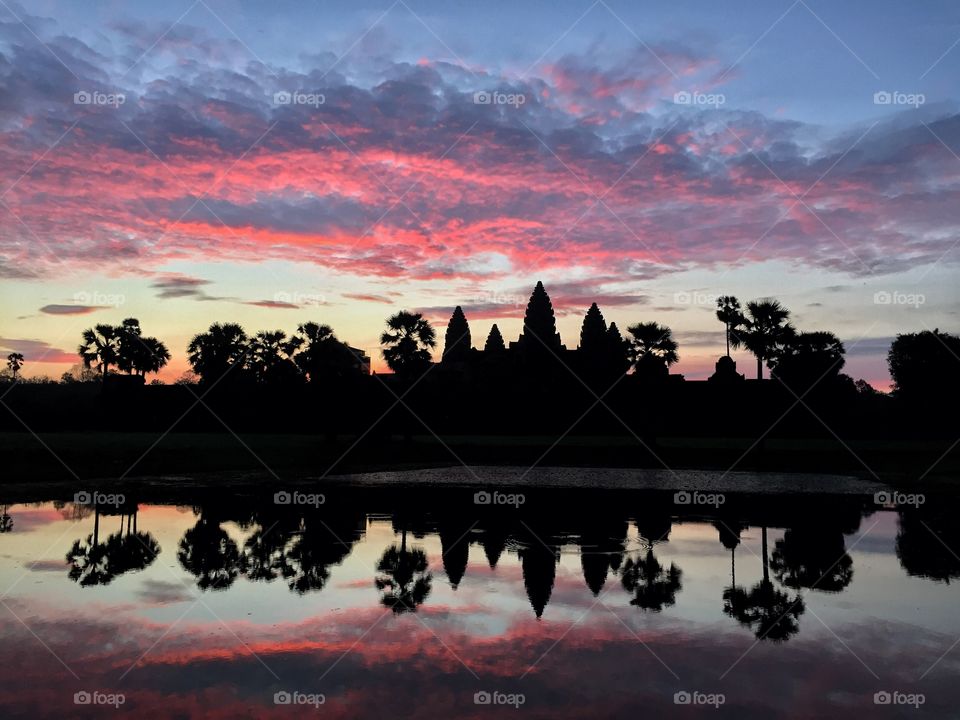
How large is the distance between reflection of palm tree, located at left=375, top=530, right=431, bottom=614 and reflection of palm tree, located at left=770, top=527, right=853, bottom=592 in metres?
5.43

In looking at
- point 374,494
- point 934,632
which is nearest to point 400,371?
point 374,494

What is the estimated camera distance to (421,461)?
42.0 m

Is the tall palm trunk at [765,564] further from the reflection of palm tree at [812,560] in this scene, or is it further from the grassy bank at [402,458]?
the grassy bank at [402,458]

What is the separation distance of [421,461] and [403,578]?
30.2 meters

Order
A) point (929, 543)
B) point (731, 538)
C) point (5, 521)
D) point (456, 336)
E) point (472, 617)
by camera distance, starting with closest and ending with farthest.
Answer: point (472, 617), point (929, 543), point (731, 538), point (5, 521), point (456, 336)

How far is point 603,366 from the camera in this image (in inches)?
3497

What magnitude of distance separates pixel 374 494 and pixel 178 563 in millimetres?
11142

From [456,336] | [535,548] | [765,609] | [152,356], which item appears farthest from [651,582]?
[456,336]

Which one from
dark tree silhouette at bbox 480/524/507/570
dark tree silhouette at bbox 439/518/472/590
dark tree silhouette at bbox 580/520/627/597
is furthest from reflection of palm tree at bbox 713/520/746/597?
dark tree silhouette at bbox 439/518/472/590

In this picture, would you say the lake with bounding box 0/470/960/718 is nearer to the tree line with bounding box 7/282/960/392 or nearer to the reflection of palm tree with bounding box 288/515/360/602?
the reflection of palm tree with bounding box 288/515/360/602

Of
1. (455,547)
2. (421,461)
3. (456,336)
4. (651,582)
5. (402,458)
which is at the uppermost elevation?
(456,336)

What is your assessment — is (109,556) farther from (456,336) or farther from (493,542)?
(456,336)

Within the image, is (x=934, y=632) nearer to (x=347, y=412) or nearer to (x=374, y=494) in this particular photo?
(x=374, y=494)

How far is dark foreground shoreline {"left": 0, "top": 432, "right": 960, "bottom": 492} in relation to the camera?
93.0 ft
